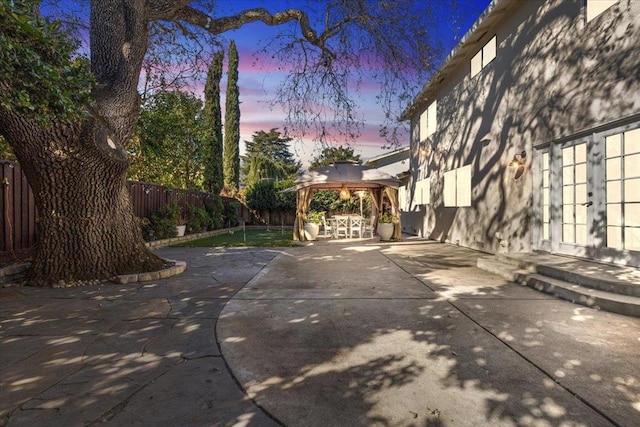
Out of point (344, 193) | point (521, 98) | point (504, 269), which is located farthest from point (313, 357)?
point (344, 193)

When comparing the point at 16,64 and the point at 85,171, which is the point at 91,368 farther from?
the point at 85,171

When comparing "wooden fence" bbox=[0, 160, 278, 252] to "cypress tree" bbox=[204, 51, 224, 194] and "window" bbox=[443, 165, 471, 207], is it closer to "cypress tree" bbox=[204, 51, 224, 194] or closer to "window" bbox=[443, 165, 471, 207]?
"window" bbox=[443, 165, 471, 207]

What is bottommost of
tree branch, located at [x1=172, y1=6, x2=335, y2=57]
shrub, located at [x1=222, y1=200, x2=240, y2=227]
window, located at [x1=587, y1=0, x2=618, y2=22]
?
shrub, located at [x1=222, y1=200, x2=240, y2=227]

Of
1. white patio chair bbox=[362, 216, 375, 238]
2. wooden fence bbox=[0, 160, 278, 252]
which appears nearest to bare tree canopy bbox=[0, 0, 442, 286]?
wooden fence bbox=[0, 160, 278, 252]

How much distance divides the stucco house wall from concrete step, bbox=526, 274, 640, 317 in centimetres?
215

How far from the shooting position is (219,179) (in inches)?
671

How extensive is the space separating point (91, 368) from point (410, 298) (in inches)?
134

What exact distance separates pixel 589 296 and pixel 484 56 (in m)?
6.96

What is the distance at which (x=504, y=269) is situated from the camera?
231 inches

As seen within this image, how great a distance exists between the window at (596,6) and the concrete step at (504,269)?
414cm

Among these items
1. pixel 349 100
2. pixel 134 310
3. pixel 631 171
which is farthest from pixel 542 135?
pixel 134 310

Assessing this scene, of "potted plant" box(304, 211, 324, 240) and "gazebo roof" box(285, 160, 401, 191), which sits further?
"potted plant" box(304, 211, 324, 240)

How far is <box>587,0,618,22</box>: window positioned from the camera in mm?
5172

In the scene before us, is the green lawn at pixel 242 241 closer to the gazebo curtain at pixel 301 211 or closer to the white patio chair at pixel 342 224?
the gazebo curtain at pixel 301 211
